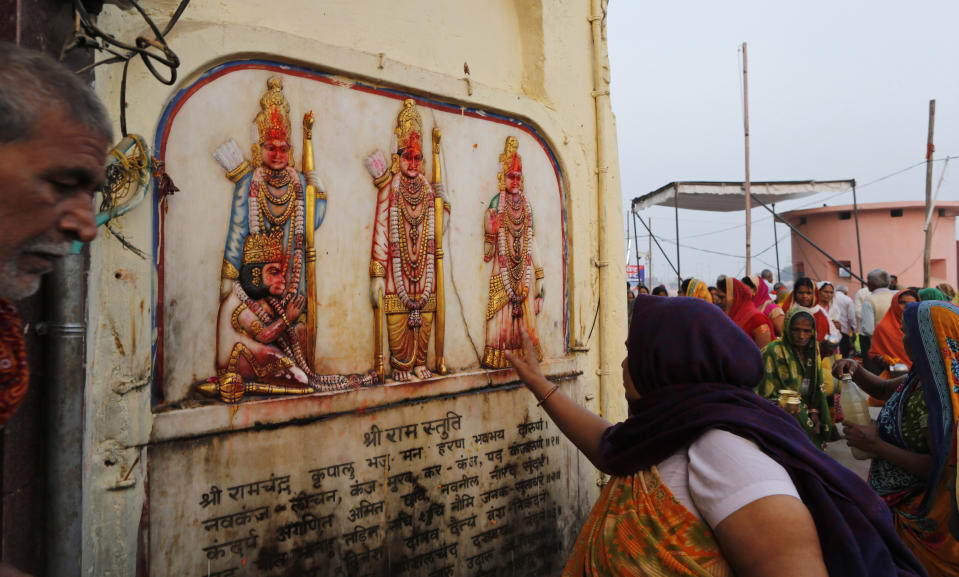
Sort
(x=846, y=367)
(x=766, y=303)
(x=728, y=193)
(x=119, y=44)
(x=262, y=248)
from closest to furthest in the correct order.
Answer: (x=119, y=44) → (x=262, y=248) → (x=846, y=367) → (x=766, y=303) → (x=728, y=193)

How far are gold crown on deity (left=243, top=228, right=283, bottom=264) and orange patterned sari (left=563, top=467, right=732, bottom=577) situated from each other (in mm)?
1634

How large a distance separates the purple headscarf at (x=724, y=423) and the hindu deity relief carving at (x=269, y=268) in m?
1.44

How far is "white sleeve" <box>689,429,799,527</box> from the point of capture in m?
1.31

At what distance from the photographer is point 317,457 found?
2.59 metres

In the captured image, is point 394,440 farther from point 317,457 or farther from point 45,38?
point 45,38

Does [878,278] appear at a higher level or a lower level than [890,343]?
higher

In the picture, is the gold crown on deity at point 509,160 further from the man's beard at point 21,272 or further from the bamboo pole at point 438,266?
the man's beard at point 21,272

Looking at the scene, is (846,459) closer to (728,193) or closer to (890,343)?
(890,343)

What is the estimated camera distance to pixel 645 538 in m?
1.48

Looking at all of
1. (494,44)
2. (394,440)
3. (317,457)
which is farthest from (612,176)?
(317,457)

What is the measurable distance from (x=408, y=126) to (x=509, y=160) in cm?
77

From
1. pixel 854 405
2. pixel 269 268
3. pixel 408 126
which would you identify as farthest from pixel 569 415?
pixel 854 405

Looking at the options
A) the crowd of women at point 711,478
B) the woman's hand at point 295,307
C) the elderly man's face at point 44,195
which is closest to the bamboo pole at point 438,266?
the woman's hand at point 295,307

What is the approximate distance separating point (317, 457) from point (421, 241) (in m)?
1.16
